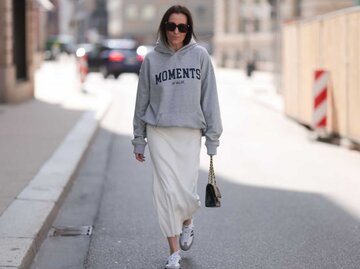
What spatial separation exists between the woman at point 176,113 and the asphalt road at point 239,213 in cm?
53

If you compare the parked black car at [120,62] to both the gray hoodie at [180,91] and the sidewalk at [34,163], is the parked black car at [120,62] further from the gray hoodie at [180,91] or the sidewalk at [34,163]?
the gray hoodie at [180,91]

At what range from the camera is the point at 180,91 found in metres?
5.45

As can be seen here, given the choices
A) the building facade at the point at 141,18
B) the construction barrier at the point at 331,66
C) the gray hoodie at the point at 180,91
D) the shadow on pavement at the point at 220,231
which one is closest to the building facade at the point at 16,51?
the construction barrier at the point at 331,66

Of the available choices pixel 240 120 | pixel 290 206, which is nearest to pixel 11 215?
pixel 290 206

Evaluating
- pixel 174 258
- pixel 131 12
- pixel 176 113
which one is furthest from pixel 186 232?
pixel 131 12

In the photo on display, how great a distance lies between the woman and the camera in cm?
544

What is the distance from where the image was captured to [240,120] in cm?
1752

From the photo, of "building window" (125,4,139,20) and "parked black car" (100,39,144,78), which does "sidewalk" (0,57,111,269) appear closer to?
"parked black car" (100,39,144,78)

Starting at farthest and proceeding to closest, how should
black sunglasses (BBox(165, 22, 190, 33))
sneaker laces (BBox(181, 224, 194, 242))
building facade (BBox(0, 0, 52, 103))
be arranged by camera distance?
→ building facade (BBox(0, 0, 52, 103))
sneaker laces (BBox(181, 224, 194, 242))
black sunglasses (BBox(165, 22, 190, 33))

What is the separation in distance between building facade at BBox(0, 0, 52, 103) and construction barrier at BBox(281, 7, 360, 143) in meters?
7.00

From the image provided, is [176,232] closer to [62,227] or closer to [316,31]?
[62,227]

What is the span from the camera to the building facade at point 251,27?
106ft

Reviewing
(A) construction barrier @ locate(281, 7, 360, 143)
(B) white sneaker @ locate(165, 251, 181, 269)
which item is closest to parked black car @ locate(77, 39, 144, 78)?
(A) construction barrier @ locate(281, 7, 360, 143)

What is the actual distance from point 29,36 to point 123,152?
1218 centimetres
